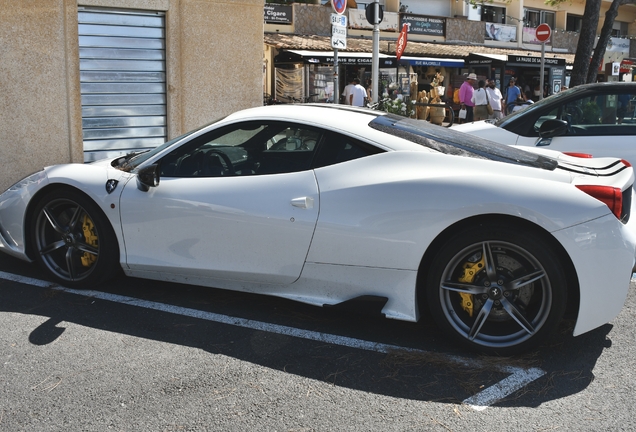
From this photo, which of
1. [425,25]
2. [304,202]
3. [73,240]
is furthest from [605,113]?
[425,25]

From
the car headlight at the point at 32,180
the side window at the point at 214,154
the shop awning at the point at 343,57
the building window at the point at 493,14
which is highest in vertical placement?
the building window at the point at 493,14

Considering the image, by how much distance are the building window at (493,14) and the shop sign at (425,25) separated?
3.76m

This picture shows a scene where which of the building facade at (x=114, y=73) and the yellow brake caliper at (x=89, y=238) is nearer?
the yellow brake caliper at (x=89, y=238)

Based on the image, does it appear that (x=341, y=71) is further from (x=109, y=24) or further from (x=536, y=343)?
(x=536, y=343)

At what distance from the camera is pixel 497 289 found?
376 cm

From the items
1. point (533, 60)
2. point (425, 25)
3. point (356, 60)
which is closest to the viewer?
point (356, 60)

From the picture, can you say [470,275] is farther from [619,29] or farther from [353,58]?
[619,29]

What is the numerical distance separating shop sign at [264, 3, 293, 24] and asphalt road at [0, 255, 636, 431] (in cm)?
2306

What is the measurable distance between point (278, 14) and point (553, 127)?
21407 millimetres

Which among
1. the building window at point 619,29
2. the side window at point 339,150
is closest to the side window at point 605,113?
the side window at point 339,150

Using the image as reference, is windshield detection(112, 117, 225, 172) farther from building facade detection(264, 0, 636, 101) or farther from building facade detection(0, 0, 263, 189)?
building facade detection(264, 0, 636, 101)

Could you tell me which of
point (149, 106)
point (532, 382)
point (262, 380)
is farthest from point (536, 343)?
point (149, 106)

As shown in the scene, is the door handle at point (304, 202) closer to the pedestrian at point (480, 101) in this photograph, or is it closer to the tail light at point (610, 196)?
the tail light at point (610, 196)

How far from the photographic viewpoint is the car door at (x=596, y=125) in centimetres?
673
